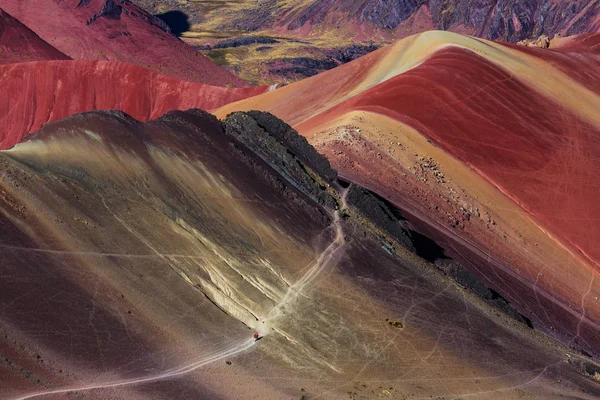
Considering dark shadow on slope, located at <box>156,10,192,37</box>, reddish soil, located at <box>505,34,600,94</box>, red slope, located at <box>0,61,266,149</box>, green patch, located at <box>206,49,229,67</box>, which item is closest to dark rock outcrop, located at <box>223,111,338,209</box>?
reddish soil, located at <box>505,34,600,94</box>

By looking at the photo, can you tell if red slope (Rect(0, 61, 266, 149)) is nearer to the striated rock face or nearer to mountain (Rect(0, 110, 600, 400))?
mountain (Rect(0, 110, 600, 400))

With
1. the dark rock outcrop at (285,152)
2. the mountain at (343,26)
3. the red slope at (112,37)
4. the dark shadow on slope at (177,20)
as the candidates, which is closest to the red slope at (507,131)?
the dark rock outcrop at (285,152)

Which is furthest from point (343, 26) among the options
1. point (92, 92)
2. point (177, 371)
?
point (177, 371)

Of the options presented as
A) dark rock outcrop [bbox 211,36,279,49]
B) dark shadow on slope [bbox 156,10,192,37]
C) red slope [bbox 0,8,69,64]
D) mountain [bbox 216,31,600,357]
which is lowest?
dark shadow on slope [bbox 156,10,192,37]

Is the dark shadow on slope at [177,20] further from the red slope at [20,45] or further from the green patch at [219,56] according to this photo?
the red slope at [20,45]

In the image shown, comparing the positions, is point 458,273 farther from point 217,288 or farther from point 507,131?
point 507,131

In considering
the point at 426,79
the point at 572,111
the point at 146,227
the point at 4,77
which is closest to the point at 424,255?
the point at 146,227
